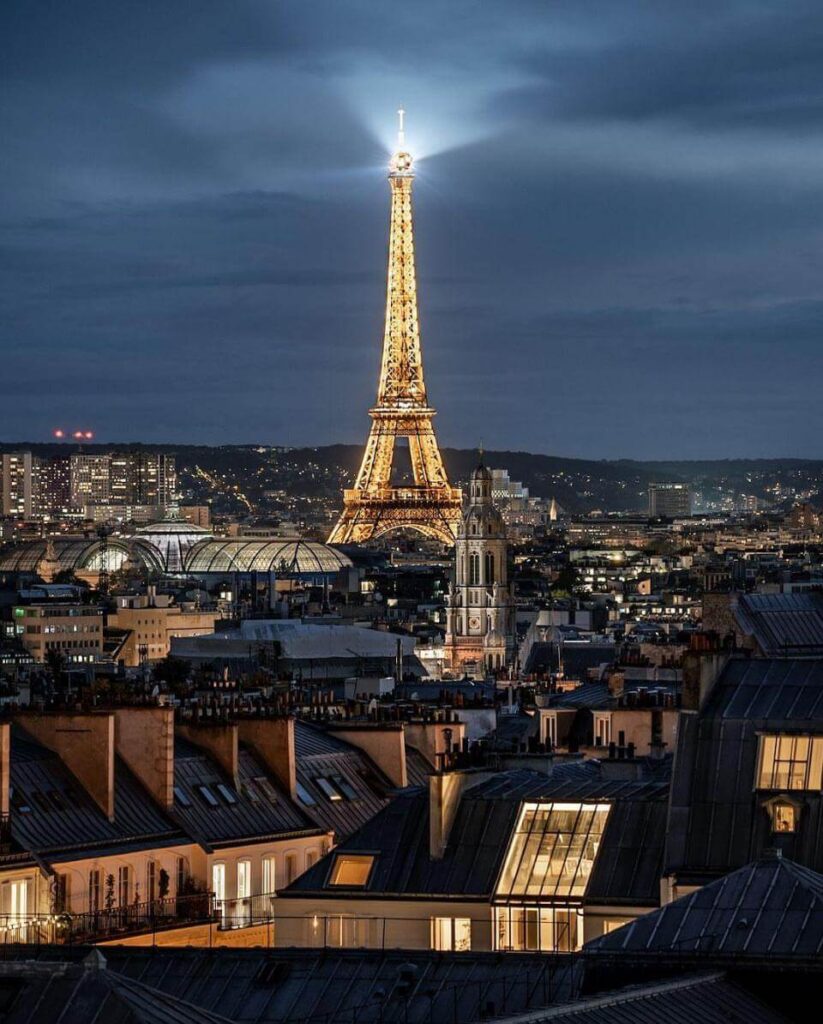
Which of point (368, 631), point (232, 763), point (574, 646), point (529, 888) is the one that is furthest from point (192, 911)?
point (368, 631)

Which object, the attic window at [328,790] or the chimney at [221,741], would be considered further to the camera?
the attic window at [328,790]

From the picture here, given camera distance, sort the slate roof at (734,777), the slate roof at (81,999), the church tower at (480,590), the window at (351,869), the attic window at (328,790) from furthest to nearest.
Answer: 1. the church tower at (480,590)
2. the attic window at (328,790)
3. the window at (351,869)
4. the slate roof at (734,777)
5. the slate roof at (81,999)

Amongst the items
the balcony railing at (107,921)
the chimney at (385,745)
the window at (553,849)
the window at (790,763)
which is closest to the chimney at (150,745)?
the balcony railing at (107,921)

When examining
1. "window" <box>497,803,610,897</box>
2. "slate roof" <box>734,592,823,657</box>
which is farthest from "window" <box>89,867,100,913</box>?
"slate roof" <box>734,592,823,657</box>

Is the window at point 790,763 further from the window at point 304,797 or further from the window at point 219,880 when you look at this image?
the window at point 304,797

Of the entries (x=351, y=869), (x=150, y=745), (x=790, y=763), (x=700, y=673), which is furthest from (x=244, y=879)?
(x=790, y=763)

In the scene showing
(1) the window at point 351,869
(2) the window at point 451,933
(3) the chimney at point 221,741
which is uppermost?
(3) the chimney at point 221,741

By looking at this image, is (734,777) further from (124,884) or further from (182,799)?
(182,799)
